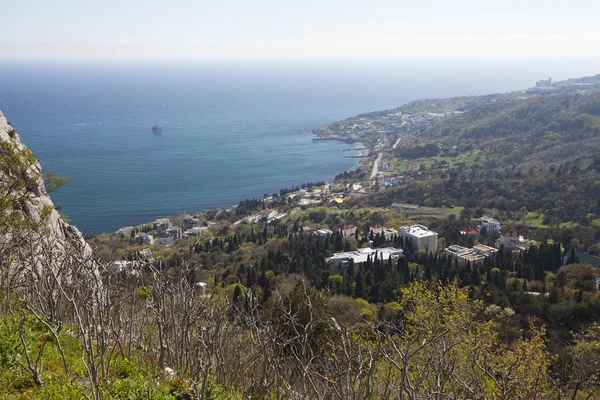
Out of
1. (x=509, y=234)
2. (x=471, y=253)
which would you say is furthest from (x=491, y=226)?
(x=471, y=253)

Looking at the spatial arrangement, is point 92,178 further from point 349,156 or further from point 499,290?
point 499,290

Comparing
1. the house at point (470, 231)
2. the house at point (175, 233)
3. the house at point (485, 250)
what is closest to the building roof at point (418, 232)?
the house at point (485, 250)

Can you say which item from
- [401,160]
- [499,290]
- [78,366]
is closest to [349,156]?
[401,160]

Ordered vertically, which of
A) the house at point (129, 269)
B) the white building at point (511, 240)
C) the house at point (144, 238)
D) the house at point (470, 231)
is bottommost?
the house at point (144, 238)

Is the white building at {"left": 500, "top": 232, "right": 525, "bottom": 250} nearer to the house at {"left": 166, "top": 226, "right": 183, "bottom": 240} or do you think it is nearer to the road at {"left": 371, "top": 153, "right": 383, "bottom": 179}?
the house at {"left": 166, "top": 226, "right": 183, "bottom": 240}

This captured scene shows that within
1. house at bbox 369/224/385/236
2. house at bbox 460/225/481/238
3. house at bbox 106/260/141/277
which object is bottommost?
house at bbox 369/224/385/236

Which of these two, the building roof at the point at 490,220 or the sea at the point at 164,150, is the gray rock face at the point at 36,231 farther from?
the building roof at the point at 490,220

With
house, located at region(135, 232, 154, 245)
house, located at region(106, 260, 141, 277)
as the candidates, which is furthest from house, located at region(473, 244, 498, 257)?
house, located at region(106, 260, 141, 277)
